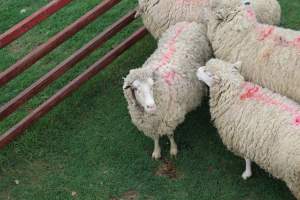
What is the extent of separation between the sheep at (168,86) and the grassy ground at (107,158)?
30 cm

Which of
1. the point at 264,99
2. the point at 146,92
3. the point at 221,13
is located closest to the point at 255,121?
the point at 264,99

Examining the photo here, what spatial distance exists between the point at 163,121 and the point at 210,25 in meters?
1.23

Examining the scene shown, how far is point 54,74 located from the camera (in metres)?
5.95

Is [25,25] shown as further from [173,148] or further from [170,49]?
[173,148]

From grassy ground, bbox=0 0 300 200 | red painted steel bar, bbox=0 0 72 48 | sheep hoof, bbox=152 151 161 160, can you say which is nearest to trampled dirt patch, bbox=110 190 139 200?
grassy ground, bbox=0 0 300 200

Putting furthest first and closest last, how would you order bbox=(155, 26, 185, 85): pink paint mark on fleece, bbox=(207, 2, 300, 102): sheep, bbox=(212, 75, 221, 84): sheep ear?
bbox=(155, 26, 185, 85): pink paint mark on fleece < bbox=(207, 2, 300, 102): sheep < bbox=(212, 75, 221, 84): sheep ear

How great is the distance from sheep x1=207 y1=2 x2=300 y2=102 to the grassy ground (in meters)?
0.82

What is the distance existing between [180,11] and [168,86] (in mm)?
1289

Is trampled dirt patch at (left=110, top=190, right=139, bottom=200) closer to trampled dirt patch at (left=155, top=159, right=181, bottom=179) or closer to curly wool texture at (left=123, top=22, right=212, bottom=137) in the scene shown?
trampled dirt patch at (left=155, top=159, right=181, bottom=179)

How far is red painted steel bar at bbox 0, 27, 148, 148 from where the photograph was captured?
5.69 meters

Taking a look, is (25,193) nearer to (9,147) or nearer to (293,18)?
(9,147)

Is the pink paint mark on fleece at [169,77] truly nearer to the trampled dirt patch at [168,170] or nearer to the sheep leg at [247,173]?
the trampled dirt patch at [168,170]

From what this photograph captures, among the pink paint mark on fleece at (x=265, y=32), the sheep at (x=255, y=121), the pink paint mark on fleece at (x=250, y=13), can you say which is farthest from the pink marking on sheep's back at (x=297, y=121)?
the pink paint mark on fleece at (x=250, y=13)

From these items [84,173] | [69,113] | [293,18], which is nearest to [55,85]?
[69,113]
